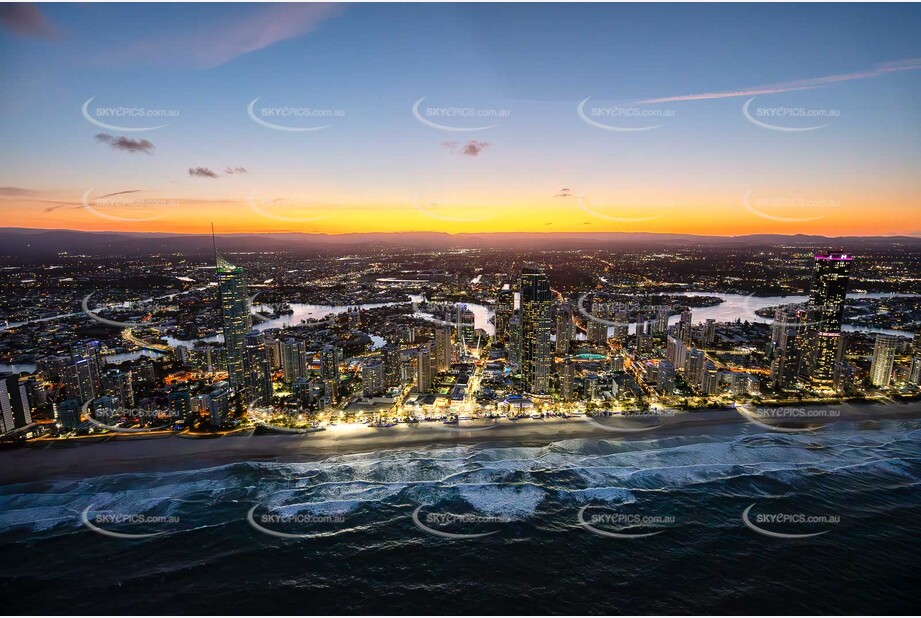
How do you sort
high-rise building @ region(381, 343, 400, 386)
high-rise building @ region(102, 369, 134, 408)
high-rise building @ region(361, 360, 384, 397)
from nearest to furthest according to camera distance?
high-rise building @ region(102, 369, 134, 408)
high-rise building @ region(361, 360, 384, 397)
high-rise building @ region(381, 343, 400, 386)

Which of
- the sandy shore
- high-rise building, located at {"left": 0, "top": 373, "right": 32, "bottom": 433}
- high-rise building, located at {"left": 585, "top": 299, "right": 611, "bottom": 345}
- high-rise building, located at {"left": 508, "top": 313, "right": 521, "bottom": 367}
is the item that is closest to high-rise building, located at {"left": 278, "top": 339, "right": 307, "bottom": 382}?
the sandy shore

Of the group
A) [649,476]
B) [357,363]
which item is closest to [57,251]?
[357,363]

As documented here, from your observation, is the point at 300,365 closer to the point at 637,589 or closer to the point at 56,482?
the point at 56,482

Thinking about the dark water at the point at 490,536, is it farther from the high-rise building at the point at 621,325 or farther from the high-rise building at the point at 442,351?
the high-rise building at the point at 621,325

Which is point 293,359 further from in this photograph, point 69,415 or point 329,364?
point 69,415

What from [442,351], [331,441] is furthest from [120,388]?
[442,351]

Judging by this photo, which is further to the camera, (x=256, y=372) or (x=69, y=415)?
(x=256, y=372)

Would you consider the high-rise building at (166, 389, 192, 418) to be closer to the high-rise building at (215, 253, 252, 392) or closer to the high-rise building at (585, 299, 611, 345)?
the high-rise building at (215, 253, 252, 392)
